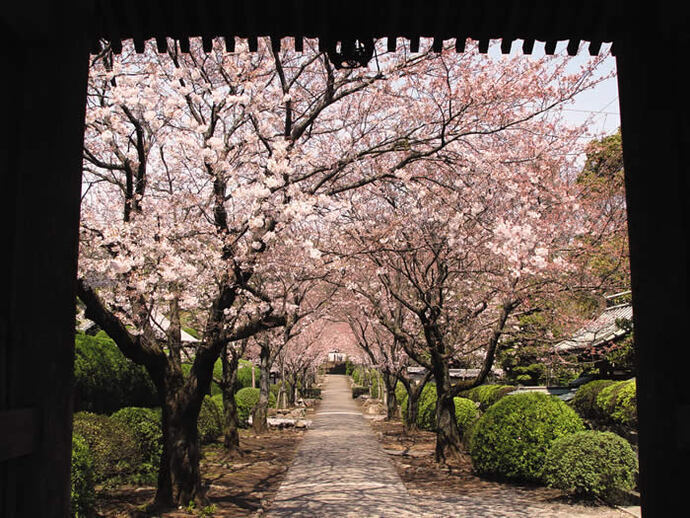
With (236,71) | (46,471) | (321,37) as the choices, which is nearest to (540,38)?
(321,37)

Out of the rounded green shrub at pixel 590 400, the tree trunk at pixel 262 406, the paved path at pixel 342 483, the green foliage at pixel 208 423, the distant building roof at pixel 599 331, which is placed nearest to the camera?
the paved path at pixel 342 483

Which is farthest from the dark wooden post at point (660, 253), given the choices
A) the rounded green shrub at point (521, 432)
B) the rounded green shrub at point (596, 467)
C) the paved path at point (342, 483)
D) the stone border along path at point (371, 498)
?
the rounded green shrub at point (521, 432)

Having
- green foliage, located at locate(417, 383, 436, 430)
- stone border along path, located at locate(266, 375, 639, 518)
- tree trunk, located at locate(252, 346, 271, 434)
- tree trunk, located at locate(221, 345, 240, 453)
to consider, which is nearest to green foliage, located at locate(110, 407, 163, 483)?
stone border along path, located at locate(266, 375, 639, 518)

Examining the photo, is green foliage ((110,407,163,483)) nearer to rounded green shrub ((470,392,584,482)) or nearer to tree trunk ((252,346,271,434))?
rounded green shrub ((470,392,584,482))

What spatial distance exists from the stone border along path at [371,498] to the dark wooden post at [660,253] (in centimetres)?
732

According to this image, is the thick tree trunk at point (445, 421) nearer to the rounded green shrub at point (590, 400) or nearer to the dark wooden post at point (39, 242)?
the rounded green shrub at point (590, 400)

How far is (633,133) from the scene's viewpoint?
3008mm

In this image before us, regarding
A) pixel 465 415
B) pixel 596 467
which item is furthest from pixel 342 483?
pixel 465 415

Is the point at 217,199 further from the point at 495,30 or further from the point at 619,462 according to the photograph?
A: the point at 619,462

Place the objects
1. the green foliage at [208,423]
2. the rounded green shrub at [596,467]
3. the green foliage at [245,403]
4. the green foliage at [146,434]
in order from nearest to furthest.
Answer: the rounded green shrub at [596,467] < the green foliage at [146,434] < the green foliage at [208,423] < the green foliage at [245,403]

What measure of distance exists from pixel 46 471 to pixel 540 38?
3190 millimetres

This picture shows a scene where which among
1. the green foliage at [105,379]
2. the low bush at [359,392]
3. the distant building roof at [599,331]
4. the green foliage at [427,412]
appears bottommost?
the low bush at [359,392]

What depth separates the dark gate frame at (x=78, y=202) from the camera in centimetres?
261

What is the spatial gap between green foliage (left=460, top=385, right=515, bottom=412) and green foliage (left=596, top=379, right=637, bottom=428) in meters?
6.44
